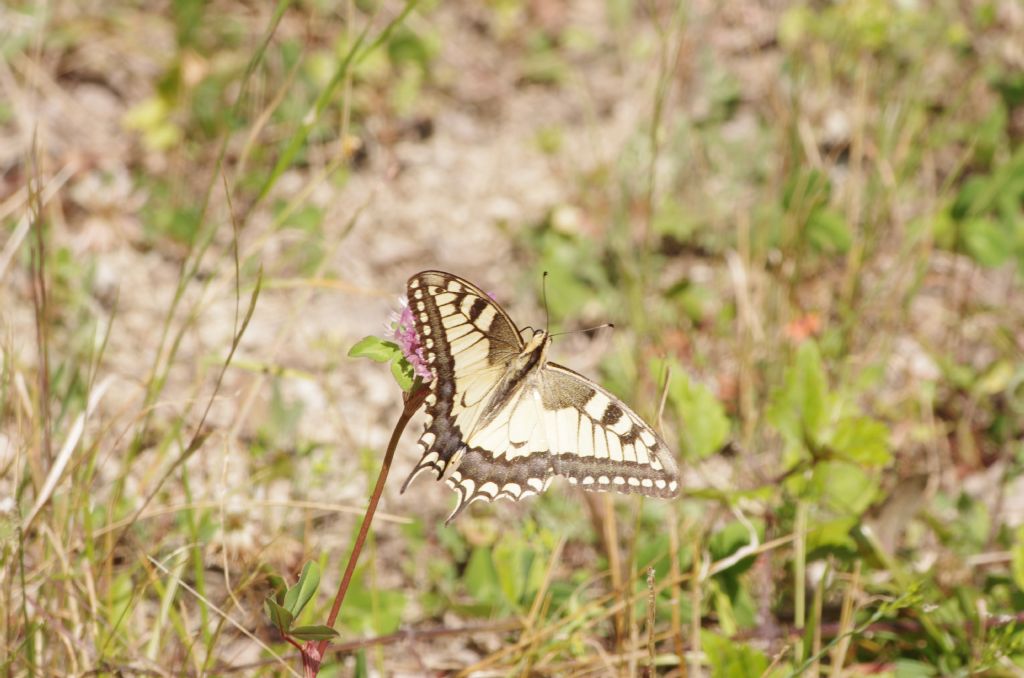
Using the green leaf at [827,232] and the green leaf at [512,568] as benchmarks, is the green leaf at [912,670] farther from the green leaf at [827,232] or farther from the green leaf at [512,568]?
the green leaf at [827,232]

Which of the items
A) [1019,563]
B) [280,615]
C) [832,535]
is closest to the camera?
[280,615]

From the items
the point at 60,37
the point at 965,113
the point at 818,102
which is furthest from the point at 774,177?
the point at 60,37

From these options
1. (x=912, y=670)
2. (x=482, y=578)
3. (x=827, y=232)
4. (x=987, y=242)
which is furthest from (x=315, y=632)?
(x=987, y=242)

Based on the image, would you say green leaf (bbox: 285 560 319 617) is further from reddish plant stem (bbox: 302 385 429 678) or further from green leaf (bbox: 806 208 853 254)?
Answer: green leaf (bbox: 806 208 853 254)

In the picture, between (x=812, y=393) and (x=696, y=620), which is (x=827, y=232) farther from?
(x=696, y=620)

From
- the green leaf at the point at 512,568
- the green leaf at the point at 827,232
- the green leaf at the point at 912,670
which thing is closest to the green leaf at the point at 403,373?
the green leaf at the point at 512,568

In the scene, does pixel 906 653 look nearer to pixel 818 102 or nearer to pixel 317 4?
pixel 818 102

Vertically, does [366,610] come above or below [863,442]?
below
